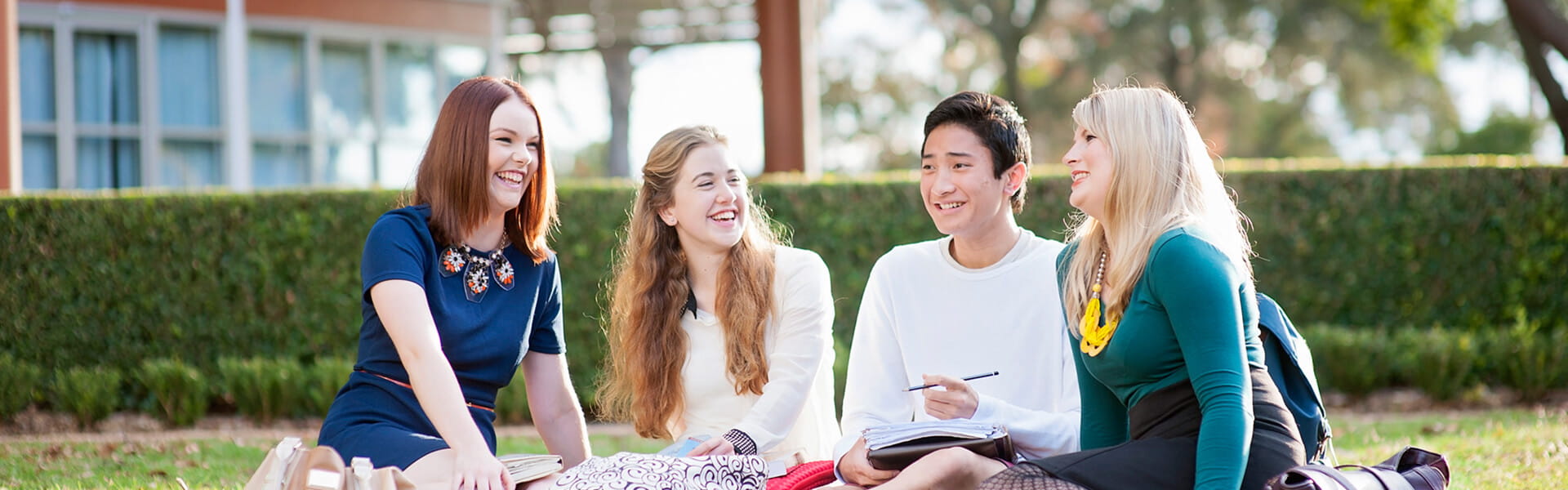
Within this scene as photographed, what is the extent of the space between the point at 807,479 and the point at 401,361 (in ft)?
3.88

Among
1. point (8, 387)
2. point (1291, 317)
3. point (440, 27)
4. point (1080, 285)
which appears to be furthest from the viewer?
point (440, 27)

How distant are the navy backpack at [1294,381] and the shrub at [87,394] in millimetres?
7211

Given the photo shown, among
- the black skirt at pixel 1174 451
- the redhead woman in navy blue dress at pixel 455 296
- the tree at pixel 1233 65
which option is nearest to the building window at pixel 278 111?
the redhead woman in navy blue dress at pixel 455 296

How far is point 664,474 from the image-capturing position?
338cm

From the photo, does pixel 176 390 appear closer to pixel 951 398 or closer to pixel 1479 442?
pixel 951 398

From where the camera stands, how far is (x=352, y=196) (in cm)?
861

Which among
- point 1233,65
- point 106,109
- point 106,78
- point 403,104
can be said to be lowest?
point 106,109

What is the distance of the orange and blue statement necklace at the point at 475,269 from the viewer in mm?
3619

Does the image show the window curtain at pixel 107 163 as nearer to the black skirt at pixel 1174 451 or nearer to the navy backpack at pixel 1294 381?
the black skirt at pixel 1174 451

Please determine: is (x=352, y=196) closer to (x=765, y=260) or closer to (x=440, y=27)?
(x=765, y=260)

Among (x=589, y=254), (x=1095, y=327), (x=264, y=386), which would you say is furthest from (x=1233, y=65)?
(x=1095, y=327)

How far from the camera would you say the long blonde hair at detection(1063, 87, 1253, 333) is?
3.20m

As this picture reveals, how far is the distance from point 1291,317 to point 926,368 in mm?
5976

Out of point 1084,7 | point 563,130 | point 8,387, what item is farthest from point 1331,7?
point 8,387
